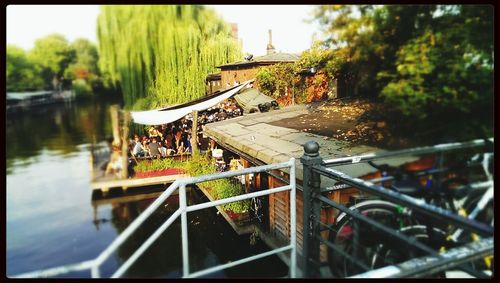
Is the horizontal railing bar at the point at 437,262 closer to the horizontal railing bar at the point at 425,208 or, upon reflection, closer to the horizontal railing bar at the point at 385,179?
the horizontal railing bar at the point at 425,208

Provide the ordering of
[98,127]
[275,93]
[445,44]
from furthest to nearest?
[275,93] < [98,127] < [445,44]

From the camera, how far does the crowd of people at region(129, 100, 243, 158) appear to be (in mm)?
1722

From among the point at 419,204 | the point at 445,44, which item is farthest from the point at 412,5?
the point at 419,204

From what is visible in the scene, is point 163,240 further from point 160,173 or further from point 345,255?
point 345,255

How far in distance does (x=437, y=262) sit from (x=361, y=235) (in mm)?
543

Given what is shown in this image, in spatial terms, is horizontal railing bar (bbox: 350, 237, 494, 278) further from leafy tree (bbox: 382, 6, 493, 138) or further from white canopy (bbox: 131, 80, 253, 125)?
white canopy (bbox: 131, 80, 253, 125)

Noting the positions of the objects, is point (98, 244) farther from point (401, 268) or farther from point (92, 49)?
point (401, 268)

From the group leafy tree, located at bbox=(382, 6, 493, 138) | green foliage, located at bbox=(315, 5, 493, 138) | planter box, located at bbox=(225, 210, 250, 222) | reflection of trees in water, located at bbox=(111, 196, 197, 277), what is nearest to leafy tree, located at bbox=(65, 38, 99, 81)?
reflection of trees in water, located at bbox=(111, 196, 197, 277)

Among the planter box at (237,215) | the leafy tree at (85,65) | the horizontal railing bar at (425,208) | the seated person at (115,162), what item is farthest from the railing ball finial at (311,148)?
the planter box at (237,215)

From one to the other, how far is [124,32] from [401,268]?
1.68m

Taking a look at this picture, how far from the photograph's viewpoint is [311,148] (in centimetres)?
228

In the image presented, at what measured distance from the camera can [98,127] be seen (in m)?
1.49

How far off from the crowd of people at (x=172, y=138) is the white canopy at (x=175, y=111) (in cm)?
6

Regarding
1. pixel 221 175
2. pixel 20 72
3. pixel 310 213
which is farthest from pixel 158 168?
pixel 310 213
